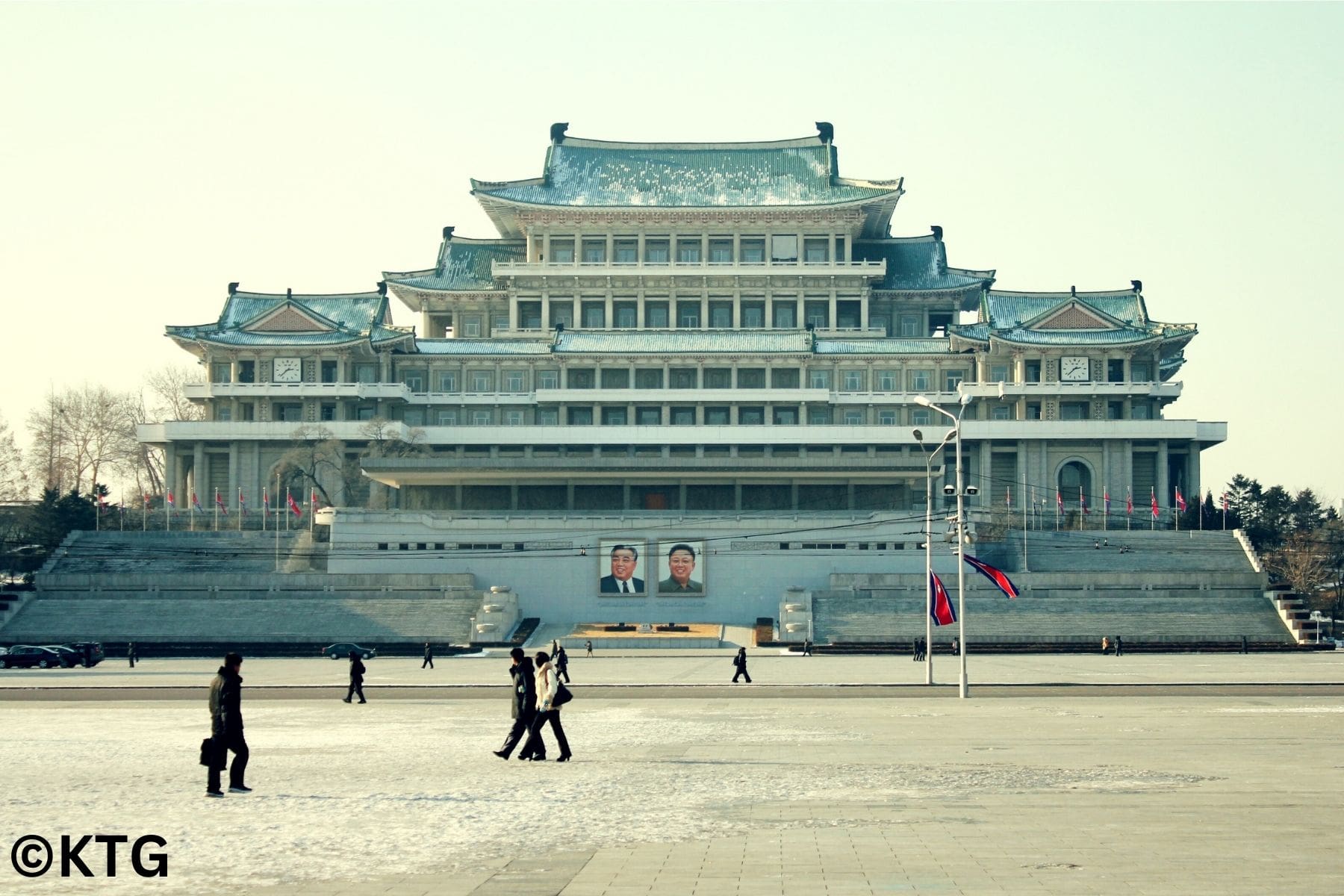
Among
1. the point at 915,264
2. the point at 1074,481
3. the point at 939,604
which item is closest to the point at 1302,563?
the point at 1074,481

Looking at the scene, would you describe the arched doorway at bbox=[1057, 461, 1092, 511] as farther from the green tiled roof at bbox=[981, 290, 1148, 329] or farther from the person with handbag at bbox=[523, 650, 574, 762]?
the person with handbag at bbox=[523, 650, 574, 762]

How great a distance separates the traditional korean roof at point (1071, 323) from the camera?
3627 inches

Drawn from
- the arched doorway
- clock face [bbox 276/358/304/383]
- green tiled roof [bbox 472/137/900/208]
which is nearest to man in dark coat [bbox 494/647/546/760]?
the arched doorway

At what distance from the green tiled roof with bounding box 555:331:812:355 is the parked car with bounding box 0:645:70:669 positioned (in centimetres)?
4066

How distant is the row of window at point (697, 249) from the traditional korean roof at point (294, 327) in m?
11.3

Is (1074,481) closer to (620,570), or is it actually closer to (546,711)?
(620,570)

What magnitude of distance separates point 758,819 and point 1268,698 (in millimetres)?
24139

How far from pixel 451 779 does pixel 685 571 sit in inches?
2151

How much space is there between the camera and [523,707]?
84.7 ft

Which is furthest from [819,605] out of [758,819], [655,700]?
[758,819]

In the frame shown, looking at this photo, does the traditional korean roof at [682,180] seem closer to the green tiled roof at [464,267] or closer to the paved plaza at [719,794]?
the green tiled roof at [464,267]

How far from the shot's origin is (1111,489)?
90.8 meters

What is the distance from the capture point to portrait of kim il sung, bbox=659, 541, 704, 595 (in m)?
77.8

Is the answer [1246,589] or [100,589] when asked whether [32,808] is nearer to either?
[100,589]
